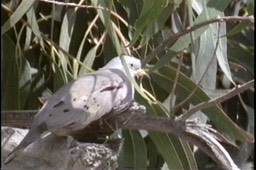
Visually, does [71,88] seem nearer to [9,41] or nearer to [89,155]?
[89,155]

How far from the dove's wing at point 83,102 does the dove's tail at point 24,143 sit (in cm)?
3

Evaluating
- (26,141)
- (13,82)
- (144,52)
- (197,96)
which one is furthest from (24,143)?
(13,82)

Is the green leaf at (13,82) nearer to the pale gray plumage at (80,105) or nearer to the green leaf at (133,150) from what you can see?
the green leaf at (133,150)

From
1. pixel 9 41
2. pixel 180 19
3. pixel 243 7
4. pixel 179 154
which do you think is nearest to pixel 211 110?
pixel 179 154

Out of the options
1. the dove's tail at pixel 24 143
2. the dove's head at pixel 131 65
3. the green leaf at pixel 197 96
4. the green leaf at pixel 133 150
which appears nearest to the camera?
the dove's tail at pixel 24 143

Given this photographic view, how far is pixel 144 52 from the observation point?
85.3 inches

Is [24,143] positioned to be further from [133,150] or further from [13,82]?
[13,82]

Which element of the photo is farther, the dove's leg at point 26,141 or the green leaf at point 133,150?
the green leaf at point 133,150

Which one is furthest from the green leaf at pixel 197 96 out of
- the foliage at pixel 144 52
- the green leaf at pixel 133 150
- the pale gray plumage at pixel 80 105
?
the pale gray plumage at pixel 80 105

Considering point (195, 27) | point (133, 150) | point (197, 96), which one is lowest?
point (133, 150)

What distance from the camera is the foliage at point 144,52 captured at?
2041 mm

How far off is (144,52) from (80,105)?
40 centimetres

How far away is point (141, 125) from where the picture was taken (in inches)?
72.2

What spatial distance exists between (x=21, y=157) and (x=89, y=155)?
16 centimetres
